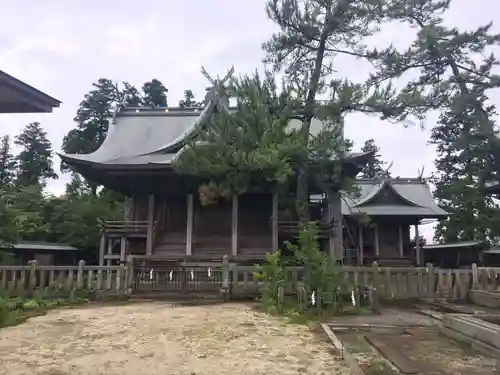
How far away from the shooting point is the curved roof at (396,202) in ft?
83.2

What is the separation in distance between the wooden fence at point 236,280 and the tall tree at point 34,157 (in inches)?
1111

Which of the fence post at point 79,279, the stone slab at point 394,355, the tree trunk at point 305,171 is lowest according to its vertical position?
the stone slab at point 394,355

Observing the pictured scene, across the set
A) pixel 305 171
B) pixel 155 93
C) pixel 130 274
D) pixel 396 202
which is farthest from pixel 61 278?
pixel 155 93

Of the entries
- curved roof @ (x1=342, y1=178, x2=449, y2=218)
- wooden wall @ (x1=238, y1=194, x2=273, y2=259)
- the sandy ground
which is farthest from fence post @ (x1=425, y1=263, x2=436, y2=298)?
curved roof @ (x1=342, y1=178, x2=449, y2=218)

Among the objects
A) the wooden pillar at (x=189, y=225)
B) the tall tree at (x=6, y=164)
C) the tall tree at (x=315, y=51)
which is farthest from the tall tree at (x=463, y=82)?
the tall tree at (x=6, y=164)

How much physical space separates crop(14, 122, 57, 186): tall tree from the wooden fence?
28.2 m

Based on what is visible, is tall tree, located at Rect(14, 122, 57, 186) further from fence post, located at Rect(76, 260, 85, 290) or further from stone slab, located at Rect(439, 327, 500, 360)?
stone slab, located at Rect(439, 327, 500, 360)

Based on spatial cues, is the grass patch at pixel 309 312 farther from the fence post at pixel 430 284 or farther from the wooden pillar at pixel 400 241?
the wooden pillar at pixel 400 241

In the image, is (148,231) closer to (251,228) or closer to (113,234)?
(113,234)

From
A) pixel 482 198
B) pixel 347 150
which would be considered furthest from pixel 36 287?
pixel 482 198

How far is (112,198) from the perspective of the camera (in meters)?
33.4

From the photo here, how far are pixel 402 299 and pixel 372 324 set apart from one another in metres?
3.92

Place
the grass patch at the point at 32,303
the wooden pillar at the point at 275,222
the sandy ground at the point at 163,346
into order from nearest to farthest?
the sandy ground at the point at 163,346
the grass patch at the point at 32,303
the wooden pillar at the point at 275,222

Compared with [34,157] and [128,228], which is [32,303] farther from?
[34,157]
